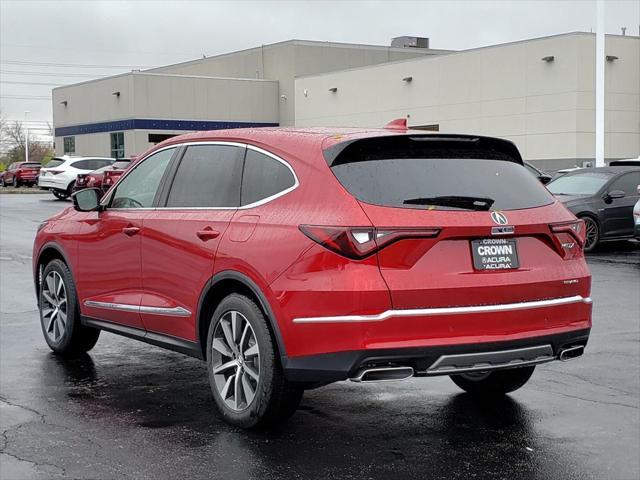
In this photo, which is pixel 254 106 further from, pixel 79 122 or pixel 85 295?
pixel 85 295

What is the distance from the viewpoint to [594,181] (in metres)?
19.1

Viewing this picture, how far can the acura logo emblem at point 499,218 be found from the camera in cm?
534

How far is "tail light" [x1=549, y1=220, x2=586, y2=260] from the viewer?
18.5 ft

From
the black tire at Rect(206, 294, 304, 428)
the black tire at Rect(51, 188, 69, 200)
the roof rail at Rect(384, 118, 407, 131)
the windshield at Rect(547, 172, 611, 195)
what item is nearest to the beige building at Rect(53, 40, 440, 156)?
the black tire at Rect(51, 188, 69, 200)

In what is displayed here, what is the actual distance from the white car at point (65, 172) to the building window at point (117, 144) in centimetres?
2522

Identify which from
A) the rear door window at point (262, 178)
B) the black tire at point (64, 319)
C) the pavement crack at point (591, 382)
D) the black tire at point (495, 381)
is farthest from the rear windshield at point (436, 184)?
the black tire at point (64, 319)

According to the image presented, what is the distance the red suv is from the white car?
3268 cm

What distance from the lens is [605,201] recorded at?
18.5 m

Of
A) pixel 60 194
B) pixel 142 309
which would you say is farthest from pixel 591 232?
pixel 60 194

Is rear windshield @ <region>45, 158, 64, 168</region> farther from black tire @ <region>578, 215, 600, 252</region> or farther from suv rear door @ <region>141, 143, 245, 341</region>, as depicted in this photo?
suv rear door @ <region>141, 143, 245, 341</region>

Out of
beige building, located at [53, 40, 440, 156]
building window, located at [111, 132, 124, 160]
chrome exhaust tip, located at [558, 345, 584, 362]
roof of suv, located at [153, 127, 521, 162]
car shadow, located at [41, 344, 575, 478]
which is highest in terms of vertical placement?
beige building, located at [53, 40, 440, 156]

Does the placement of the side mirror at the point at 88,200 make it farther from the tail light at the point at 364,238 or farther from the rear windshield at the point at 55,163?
the rear windshield at the point at 55,163

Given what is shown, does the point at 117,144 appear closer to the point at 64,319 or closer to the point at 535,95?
the point at 535,95

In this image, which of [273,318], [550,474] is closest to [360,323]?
[273,318]
